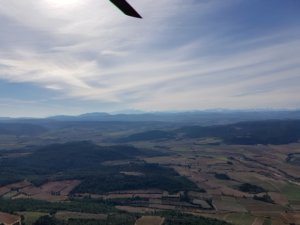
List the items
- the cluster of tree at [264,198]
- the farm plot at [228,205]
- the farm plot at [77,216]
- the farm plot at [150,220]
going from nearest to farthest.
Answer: the farm plot at [150,220] < the farm plot at [77,216] < the farm plot at [228,205] < the cluster of tree at [264,198]

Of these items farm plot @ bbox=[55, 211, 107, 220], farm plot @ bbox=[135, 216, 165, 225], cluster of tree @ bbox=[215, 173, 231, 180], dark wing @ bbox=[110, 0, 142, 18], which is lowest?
cluster of tree @ bbox=[215, 173, 231, 180]

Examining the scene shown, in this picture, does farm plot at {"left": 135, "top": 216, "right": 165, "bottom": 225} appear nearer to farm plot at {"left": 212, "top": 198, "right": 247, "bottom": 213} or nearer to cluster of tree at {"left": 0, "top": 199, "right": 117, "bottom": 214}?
cluster of tree at {"left": 0, "top": 199, "right": 117, "bottom": 214}

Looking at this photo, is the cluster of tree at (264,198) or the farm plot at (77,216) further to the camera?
the cluster of tree at (264,198)

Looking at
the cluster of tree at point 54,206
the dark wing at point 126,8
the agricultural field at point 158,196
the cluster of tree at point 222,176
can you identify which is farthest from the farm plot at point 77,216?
the dark wing at point 126,8

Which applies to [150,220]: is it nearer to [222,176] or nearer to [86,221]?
[86,221]

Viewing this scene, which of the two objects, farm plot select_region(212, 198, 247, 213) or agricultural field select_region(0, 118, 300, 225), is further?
farm plot select_region(212, 198, 247, 213)

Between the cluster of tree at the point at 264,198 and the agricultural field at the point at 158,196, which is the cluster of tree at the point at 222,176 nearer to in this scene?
the agricultural field at the point at 158,196

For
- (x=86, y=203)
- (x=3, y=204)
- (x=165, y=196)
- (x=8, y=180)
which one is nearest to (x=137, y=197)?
(x=165, y=196)

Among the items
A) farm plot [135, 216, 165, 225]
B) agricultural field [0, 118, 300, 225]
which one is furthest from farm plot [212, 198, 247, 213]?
farm plot [135, 216, 165, 225]

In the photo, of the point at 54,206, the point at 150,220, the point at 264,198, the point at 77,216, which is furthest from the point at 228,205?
the point at 54,206
